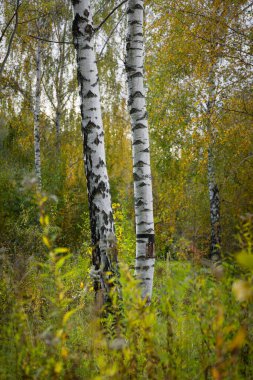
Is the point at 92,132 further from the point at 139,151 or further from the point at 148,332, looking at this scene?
the point at 148,332

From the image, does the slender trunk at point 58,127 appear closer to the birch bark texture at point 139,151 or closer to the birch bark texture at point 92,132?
the birch bark texture at point 139,151

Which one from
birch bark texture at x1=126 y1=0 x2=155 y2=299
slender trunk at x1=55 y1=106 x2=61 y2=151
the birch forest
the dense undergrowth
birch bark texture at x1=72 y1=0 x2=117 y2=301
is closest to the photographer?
the dense undergrowth

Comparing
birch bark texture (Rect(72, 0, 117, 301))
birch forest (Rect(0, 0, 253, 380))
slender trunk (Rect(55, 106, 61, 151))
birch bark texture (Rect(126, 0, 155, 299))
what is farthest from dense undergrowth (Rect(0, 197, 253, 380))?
slender trunk (Rect(55, 106, 61, 151))

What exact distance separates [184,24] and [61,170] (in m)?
6.92

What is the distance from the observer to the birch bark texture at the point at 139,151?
Answer: 164 inches

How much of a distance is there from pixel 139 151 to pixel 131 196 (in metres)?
9.55

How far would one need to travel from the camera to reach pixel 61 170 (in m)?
13.2

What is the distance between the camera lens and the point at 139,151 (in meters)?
4.28

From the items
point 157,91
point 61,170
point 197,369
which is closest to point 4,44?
point 61,170

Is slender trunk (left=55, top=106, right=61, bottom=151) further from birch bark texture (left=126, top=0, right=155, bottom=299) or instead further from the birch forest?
birch bark texture (left=126, top=0, right=155, bottom=299)

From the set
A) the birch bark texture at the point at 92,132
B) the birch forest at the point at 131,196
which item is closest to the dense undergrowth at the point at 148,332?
the birch forest at the point at 131,196

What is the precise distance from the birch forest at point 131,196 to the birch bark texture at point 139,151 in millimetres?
14

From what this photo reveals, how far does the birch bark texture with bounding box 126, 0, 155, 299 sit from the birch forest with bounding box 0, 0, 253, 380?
0.05 ft

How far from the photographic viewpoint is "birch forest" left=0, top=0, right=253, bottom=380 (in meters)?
1.88
